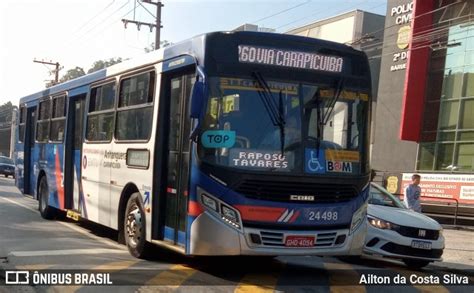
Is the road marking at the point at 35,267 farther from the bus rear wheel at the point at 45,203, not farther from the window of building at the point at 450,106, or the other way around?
the window of building at the point at 450,106

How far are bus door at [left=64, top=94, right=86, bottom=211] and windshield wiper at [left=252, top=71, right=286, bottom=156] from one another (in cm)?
583

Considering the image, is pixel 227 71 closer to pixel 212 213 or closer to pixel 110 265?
pixel 212 213

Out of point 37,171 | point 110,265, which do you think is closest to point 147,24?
point 37,171

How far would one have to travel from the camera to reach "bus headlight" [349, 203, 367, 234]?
7.61 meters

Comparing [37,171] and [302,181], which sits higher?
[302,181]

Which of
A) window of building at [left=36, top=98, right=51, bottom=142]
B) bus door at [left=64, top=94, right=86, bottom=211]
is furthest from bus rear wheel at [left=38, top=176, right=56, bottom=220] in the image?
bus door at [left=64, top=94, right=86, bottom=211]

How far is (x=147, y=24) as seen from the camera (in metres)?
33.6

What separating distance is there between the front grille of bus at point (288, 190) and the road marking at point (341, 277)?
1.13 metres

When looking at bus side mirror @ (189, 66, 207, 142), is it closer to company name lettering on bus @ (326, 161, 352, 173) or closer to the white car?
company name lettering on bus @ (326, 161, 352, 173)

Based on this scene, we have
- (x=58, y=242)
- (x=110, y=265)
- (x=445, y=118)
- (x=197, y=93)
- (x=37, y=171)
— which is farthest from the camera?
(x=445, y=118)

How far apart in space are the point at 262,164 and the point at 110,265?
2773 mm

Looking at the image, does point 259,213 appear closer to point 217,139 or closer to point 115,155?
point 217,139

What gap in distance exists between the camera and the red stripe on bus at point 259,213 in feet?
22.8

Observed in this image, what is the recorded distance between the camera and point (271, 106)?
7262 mm
